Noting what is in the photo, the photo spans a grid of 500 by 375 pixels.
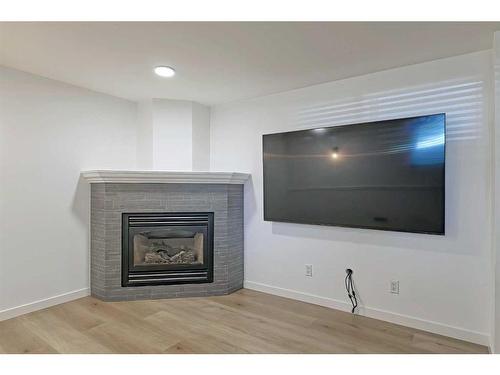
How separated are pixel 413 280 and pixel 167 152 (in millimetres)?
2843

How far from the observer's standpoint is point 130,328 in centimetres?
253

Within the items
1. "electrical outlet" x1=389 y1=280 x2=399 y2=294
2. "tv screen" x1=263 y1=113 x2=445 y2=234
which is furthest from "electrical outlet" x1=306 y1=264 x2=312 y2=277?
"electrical outlet" x1=389 y1=280 x2=399 y2=294

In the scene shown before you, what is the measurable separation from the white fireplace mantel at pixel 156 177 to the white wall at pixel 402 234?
39 centimetres

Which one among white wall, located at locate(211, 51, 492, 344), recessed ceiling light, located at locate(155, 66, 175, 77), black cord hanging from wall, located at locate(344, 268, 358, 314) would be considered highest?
recessed ceiling light, located at locate(155, 66, 175, 77)

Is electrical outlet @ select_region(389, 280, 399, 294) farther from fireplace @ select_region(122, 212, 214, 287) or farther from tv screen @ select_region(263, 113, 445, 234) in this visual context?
fireplace @ select_region(122, 212, 214, 287)

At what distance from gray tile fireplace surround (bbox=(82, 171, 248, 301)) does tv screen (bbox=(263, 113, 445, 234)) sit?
495 mm

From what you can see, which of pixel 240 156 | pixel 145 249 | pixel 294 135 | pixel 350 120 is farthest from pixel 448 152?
pixel 145 249

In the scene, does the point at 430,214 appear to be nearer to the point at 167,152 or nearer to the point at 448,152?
the point at 448,152

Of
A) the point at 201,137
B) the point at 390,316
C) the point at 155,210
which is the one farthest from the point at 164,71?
the point at 390,316

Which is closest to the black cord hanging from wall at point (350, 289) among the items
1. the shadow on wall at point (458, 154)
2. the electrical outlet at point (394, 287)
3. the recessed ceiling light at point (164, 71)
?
the electrical outlet at point (394, 287)

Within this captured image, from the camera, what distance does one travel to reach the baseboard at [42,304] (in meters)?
2.70

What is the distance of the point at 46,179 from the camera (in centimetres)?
295

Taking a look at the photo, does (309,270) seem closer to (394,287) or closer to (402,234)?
(394,287)

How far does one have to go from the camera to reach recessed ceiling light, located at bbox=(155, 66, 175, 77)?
263 centimetres
